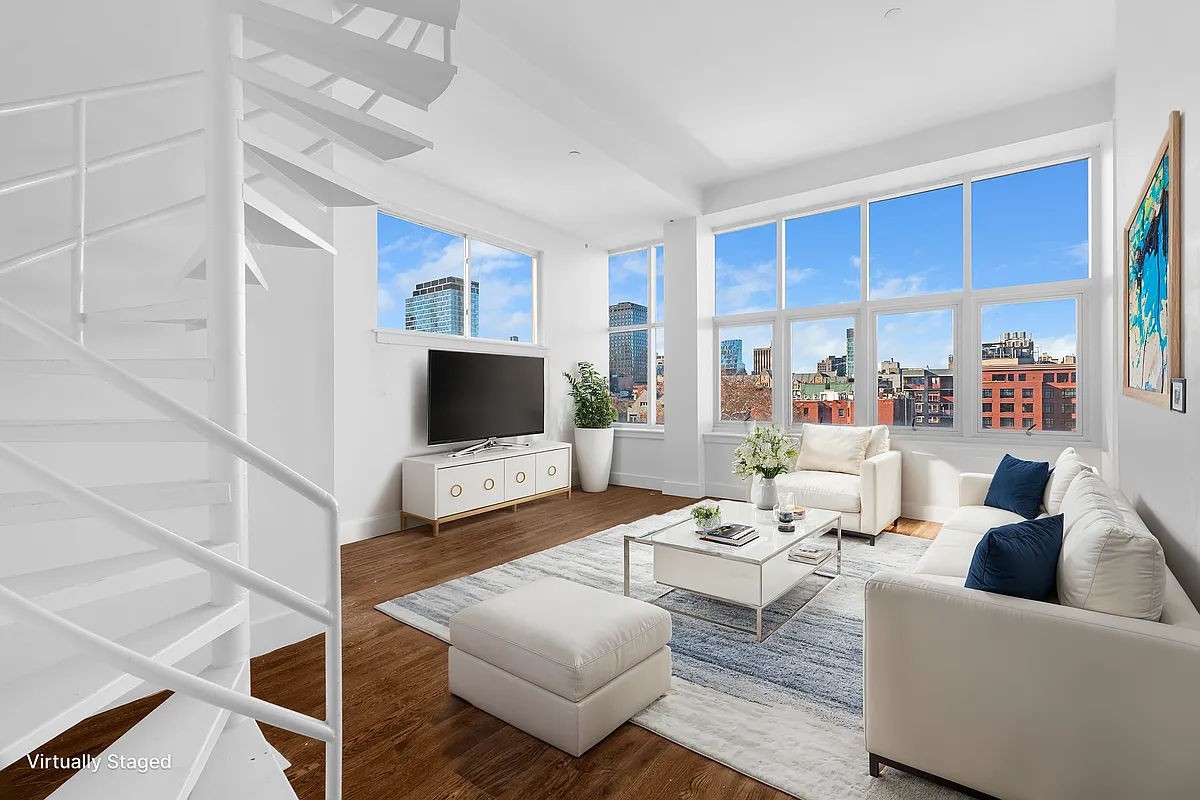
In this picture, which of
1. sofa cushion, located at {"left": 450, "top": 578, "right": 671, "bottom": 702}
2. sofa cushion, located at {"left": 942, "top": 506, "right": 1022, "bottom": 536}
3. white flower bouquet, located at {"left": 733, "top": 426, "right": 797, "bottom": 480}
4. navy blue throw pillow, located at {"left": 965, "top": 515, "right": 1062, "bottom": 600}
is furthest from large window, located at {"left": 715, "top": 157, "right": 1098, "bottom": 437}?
sofa cushion, located at {"left": 450, "top": 578, "right": 671, "bottom": 702}

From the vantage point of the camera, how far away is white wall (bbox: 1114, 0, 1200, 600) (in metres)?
1.44

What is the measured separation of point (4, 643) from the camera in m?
1.73

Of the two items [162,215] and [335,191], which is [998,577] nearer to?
[335,191]

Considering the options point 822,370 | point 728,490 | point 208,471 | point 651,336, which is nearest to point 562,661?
point 208,471

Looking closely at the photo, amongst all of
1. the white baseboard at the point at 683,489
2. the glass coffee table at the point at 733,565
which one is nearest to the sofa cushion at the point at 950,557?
the glass coffee table at the point at 733,565

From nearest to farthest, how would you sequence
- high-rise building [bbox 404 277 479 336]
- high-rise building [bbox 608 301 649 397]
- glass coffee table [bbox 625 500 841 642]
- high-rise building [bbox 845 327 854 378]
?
glass coffee table [bbox 625 500 841 642] → high-rise building [bbox 404 277 479 336] → high-rise building [bbox 845 327 854 378] → high-rise building [bbox 608 301 649 397]

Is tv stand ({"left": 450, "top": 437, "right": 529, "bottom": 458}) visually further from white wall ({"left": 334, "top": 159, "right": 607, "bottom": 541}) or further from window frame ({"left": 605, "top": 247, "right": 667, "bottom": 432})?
window frame ({"left": 605, "top": 247, "right": 667, "bottom": 432})

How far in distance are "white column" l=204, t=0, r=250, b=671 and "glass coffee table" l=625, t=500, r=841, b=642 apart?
1.83 meters

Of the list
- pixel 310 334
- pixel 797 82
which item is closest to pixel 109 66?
pixel 310 334

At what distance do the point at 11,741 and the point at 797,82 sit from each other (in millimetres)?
4485

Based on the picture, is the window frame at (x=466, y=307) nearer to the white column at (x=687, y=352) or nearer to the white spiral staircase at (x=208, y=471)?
the white column at (x=687, y=352)

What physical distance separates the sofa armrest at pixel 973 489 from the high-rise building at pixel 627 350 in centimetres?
354

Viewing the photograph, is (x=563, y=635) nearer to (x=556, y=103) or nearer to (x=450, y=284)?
(x=556, y=103)

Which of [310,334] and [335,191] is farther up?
[335,191]
